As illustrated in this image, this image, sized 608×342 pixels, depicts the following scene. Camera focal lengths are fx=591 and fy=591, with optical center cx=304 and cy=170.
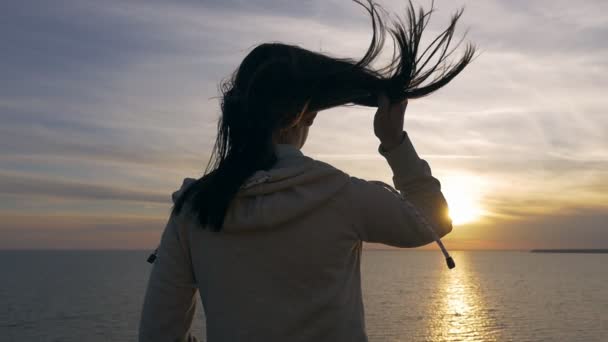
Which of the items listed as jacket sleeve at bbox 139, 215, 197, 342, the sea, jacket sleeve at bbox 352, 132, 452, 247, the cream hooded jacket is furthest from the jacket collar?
the sea

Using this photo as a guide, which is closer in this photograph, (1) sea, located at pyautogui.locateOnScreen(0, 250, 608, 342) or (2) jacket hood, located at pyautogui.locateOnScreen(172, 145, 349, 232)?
(2) jacket hood, located at pyautogui.locateOnScreen(172, 145, 349, 232)

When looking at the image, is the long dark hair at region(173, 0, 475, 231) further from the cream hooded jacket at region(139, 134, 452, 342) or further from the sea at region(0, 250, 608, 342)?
the sea at region(0, 250, 608, 342)

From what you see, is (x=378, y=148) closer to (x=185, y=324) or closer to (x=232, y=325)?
(x=232, y=325)

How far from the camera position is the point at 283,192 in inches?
70.3

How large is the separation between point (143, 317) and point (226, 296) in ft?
1.20

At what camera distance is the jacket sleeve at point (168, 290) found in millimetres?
2037

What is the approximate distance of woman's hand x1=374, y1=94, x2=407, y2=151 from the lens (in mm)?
1773

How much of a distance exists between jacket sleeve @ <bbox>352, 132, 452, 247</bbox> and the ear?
243 mm

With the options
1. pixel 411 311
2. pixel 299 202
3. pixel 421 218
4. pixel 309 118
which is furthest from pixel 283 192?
pixel 411 311

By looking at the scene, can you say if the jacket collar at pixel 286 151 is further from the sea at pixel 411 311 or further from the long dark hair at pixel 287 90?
the sea at pixel 411 311

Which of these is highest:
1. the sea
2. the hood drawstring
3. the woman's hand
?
the woman's hand

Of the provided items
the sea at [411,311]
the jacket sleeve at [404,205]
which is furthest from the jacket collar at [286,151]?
the sea at [411,311]

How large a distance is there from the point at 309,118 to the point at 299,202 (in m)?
0.33

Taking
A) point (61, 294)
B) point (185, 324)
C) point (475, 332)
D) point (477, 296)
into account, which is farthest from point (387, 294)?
point (185, 324)
